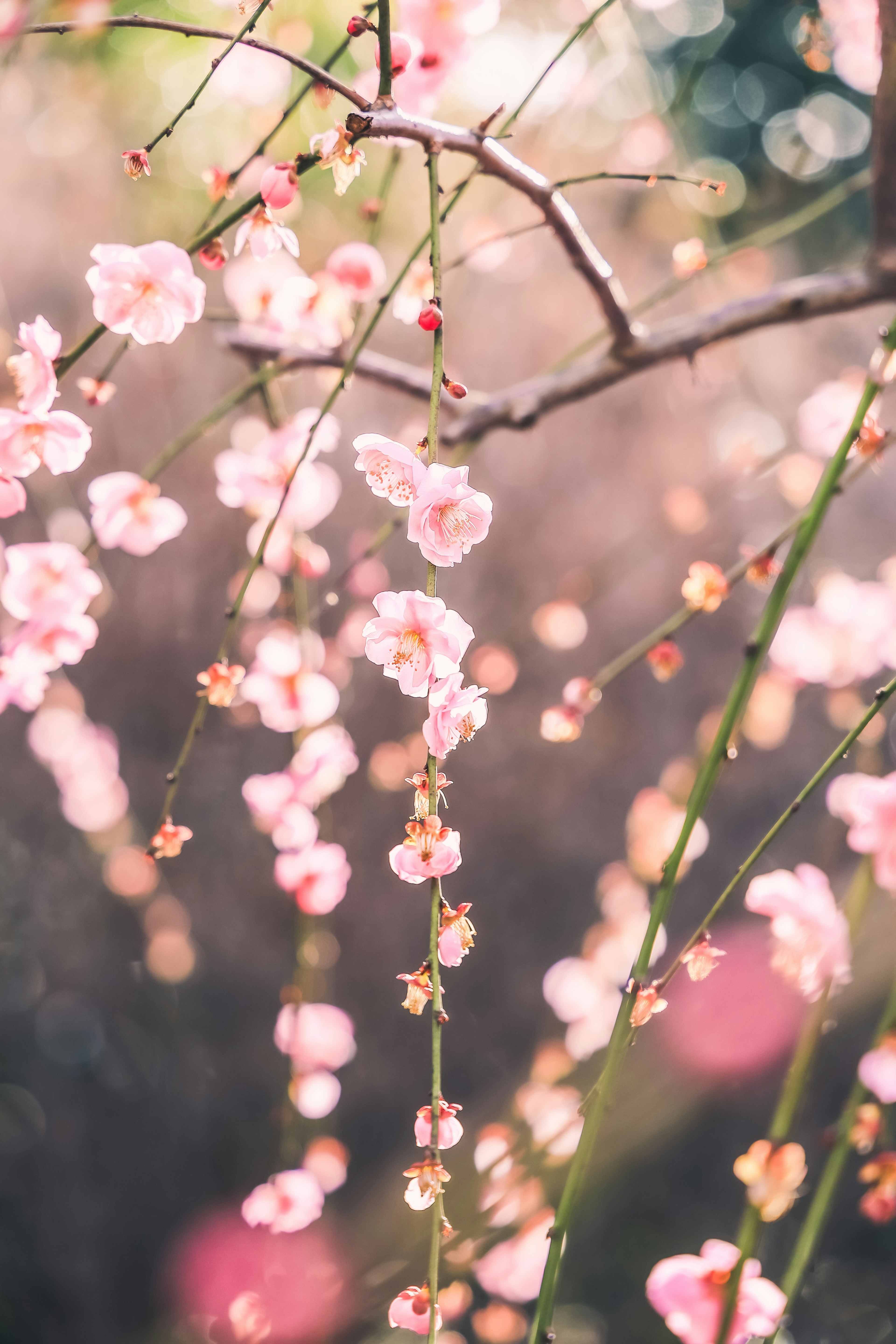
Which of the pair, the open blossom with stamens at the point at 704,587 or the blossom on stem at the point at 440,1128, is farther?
the open blossom with stamens at the point at 704,587

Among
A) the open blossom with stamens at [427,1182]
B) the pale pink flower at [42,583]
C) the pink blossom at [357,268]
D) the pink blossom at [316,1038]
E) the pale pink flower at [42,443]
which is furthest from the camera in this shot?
the pink blossom at [316,1038]

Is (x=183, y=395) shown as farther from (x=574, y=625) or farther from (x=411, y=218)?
(x=574, y=625)

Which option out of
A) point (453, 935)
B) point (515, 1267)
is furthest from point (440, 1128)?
point (515, 1267)

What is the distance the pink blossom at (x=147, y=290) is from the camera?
453 millimetres

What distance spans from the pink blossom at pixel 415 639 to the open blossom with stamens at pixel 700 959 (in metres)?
0.18

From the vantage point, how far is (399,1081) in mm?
1549

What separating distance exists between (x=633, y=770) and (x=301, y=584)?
42.2 inches

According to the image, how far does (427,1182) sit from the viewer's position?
0.32m

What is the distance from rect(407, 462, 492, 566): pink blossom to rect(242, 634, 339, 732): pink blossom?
0.39 metres

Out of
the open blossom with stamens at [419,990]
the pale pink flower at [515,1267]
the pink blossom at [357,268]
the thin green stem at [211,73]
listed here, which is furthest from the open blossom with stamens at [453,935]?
the pale pink flower at [515,1267]

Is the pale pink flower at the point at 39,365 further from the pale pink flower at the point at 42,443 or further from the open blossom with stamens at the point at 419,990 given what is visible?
the open blossom with stamens at the point at 419,990

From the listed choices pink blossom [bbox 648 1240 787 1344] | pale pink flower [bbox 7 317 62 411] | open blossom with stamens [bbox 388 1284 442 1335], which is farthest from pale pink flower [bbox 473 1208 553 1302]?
pale pink flower [bbox 7 317 62 411]

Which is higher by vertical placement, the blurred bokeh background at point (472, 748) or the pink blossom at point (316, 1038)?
the blurred bokeh background at point (472, 748)

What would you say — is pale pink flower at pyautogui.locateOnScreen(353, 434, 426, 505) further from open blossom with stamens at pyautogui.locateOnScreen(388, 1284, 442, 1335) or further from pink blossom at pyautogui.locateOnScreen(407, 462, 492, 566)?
open blossom with stamens at pyautogui.locateOnScreen(388, 1284, 442, 1335)
